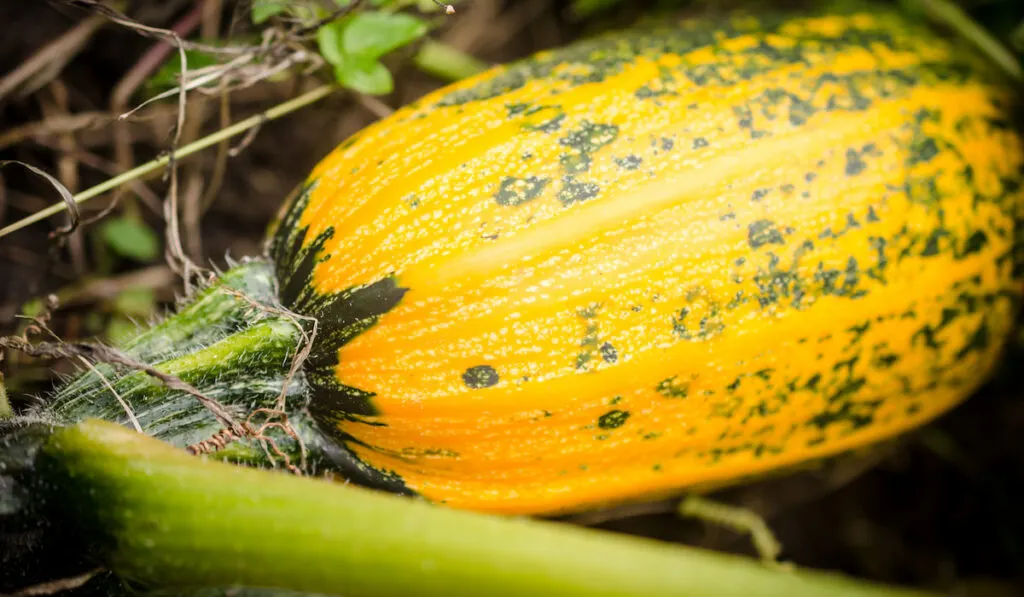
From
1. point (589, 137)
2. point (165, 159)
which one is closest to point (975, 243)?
point (589, 137)

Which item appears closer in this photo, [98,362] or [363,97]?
[98,362]

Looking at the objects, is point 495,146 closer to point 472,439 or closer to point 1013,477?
point 472,439

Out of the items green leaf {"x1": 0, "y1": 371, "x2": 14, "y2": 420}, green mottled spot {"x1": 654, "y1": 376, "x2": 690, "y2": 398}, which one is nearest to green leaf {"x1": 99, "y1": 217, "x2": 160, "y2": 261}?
green leaf {"x1": 0, "y1": 371, "x2": 14, "y2": 420}

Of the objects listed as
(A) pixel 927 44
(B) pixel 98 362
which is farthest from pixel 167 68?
(A) pixel 927 44

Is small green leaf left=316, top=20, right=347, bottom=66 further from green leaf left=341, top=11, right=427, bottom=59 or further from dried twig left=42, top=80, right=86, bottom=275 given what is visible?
dried twig left=42, top=80, right=86, bottom=275

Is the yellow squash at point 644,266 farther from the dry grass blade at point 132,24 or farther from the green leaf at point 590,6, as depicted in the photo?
the green leaf at point 590,6

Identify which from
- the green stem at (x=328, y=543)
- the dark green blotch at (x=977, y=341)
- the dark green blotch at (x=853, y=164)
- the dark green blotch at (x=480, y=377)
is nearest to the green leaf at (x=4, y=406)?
the green stem at (x=328, y=543)

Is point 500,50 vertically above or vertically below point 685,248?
above

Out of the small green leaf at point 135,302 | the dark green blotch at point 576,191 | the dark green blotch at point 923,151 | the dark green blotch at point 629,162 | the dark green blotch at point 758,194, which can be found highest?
the dark green blotch at point 923,151
